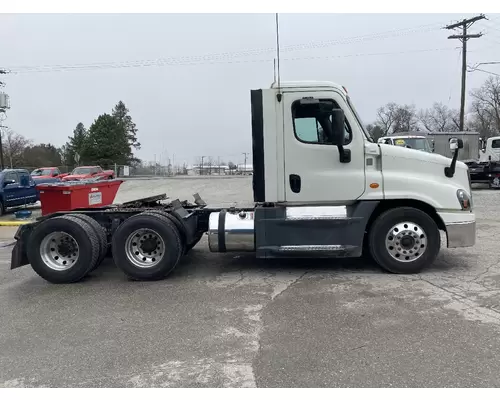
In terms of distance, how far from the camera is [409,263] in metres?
6.08

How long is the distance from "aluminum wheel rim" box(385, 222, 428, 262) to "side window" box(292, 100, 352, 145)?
1.50m

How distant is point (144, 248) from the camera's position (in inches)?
245

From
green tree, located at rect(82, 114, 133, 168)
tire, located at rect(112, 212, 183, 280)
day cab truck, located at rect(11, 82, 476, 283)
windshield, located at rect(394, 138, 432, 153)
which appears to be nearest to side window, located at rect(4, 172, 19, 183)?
day cab truck, located at rect(11, 82, 476, 283)

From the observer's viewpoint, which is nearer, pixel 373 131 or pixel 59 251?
pixel 59 251

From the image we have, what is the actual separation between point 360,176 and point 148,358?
3.85 meters

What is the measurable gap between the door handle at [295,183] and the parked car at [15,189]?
1405 centimetres

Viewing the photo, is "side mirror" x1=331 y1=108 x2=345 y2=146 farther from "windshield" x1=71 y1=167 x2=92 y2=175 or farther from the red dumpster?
"windshield" x1=71 y1=167 x2=92 y2=175

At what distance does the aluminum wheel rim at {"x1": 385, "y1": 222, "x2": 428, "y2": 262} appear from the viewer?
6051 millimetres

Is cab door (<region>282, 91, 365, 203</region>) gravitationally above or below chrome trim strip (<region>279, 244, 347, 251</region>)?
above

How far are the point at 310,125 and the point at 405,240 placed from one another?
2.19m

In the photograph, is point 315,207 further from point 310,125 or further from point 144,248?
point 144,248

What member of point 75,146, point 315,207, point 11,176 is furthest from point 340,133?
point 75,146

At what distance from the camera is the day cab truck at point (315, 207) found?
600cm

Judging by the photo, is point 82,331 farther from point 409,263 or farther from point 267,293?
point 409,263
